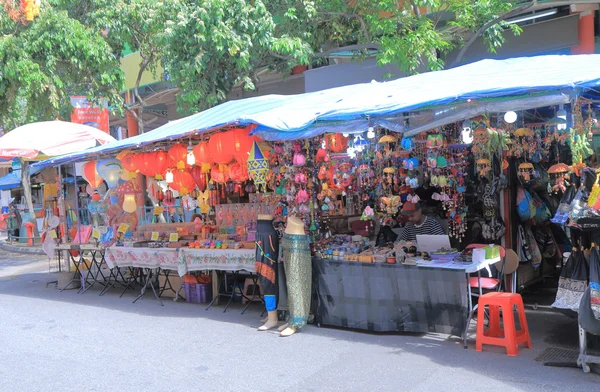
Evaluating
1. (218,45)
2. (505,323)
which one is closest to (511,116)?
(505,323)

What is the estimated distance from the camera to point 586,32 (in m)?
9.49

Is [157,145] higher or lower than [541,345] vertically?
higher

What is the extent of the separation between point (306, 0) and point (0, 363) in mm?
7718

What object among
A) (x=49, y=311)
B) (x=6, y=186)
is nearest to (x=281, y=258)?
(x=49, y=311)

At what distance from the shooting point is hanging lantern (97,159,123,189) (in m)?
9.03

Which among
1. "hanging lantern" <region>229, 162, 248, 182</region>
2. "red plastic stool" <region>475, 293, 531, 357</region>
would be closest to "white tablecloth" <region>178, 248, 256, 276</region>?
"hanging lantern" <region>229, 162, 248, 182</region>

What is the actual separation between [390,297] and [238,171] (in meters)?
2.82

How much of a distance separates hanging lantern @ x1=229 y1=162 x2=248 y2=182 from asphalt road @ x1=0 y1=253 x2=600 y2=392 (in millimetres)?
1874

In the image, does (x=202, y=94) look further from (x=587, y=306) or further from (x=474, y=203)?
(x=587, y=306)

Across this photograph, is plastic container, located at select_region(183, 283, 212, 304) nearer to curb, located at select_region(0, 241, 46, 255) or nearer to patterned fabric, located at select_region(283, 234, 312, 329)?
patterned fabric, located at select_region(283, 234, 312, 329)

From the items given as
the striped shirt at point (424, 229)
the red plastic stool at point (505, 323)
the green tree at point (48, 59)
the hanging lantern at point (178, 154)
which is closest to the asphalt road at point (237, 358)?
the red plastic stool at point (505, 323)

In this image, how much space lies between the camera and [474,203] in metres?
7.91

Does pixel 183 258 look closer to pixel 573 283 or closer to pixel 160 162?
pixel 160 162

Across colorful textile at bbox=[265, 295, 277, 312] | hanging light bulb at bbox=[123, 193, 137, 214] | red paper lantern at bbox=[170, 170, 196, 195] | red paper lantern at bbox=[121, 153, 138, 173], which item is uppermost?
red paper lantern at bbox=[121, 153, 138, 173]
